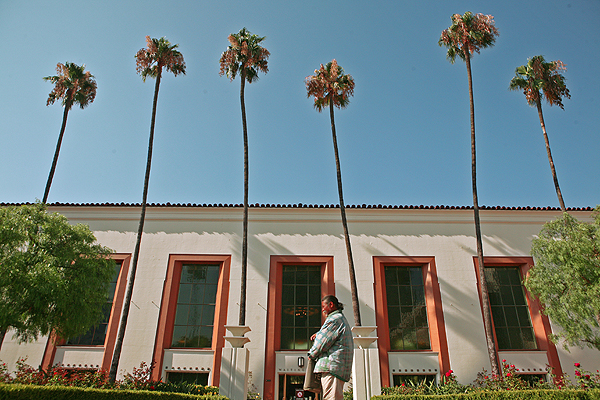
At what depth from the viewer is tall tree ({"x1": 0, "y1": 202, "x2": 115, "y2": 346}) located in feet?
32.3

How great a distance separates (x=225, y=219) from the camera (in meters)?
16.0

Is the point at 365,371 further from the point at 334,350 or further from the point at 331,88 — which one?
the point at 331,88

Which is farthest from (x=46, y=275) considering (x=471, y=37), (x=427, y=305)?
(x=471, y=37)

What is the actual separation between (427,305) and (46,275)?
41.2 feet

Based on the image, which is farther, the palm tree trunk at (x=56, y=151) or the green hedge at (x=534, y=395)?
the palm tree trunk at (x=56, y=151)

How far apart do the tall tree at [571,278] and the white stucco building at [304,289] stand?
2002 mm

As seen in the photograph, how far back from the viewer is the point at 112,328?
45.9 feet

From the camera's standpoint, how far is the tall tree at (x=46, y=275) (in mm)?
9859

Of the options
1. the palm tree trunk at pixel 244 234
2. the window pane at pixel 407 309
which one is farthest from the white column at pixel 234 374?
the window pane at pixel 407 309

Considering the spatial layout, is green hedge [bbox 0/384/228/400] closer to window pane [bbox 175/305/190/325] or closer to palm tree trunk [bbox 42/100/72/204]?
window pane [bbox 175/305/190/325]

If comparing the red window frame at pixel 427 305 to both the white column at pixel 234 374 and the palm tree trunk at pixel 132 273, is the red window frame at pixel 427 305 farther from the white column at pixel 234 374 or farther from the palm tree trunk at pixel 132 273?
the palm tree trunk at pixel 132 273

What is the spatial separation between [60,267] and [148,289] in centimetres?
435

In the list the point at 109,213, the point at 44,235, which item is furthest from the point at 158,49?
the point at 44,235

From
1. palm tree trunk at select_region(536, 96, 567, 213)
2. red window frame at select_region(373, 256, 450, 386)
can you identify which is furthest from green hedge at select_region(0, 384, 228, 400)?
palm tree trunk at select_region(536, 96, 567, 213)
